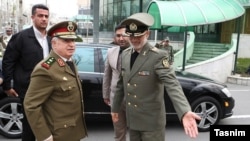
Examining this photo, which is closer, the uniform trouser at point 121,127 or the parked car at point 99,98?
the uniform trouser at point 121,127

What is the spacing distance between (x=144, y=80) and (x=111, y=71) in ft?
3.95

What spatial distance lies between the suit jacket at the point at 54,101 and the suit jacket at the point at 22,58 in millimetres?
926

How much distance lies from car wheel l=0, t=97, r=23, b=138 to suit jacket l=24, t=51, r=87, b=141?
7.97 ft

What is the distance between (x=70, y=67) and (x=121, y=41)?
3.86ft

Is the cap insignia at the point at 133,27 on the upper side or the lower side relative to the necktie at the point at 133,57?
upper

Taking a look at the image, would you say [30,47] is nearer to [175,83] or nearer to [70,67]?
[70,67]

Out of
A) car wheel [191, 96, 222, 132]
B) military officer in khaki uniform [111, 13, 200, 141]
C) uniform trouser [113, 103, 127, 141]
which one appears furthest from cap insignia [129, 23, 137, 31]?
car wheel [191, 96, 222, 132]

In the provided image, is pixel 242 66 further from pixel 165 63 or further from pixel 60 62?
pixel 60 62

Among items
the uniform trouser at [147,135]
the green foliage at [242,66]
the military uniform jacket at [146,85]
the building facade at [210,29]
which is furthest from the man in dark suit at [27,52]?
the building facade at [210,29]

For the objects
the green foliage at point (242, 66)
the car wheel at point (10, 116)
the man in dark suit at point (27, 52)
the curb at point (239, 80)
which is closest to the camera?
→ the man in dark suit at point (27, 52)

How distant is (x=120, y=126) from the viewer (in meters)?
3.65

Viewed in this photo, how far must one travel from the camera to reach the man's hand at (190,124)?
Answer: 79.6 inches

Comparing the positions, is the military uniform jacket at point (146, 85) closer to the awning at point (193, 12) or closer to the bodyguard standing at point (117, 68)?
the bodyguard standing at point (117, 68)

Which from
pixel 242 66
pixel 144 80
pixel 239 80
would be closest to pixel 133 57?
pixel 144 80
